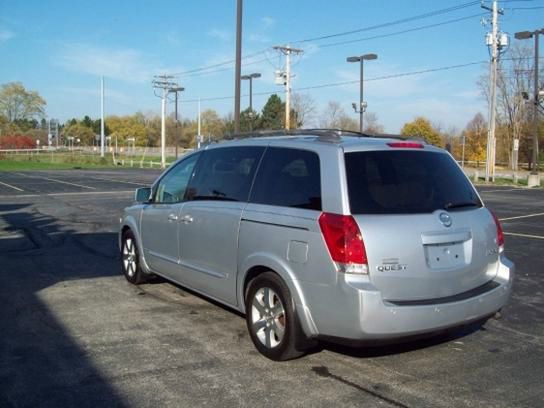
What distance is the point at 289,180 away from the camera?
186 inches

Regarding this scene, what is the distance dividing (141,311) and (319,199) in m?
2.70

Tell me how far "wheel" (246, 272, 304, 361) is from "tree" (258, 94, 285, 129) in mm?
79222

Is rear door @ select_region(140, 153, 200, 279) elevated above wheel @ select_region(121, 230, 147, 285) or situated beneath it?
elevated above

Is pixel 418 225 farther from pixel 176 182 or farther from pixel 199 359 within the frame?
pixel 176 182

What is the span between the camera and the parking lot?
3926 mm

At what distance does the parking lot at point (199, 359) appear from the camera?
3.93 meters

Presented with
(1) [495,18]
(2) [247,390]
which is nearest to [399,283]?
(2) [247,390]

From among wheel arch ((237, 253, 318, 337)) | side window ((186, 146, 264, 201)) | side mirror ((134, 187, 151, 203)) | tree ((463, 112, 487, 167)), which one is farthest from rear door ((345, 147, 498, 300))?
tree ((463, 112, 487, 167))

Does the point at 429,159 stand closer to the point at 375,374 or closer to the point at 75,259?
the point at 375,374

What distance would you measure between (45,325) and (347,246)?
10.5 ft

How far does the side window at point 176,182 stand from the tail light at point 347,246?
8.05ft

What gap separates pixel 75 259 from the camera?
8.90 metres

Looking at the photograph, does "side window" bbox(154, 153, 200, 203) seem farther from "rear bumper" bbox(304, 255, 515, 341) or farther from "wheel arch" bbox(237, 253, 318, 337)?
"rear bumper" bbox(304, 255, 515, 341)

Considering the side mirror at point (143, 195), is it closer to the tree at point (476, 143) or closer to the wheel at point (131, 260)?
the wheel at point (131, 260)
